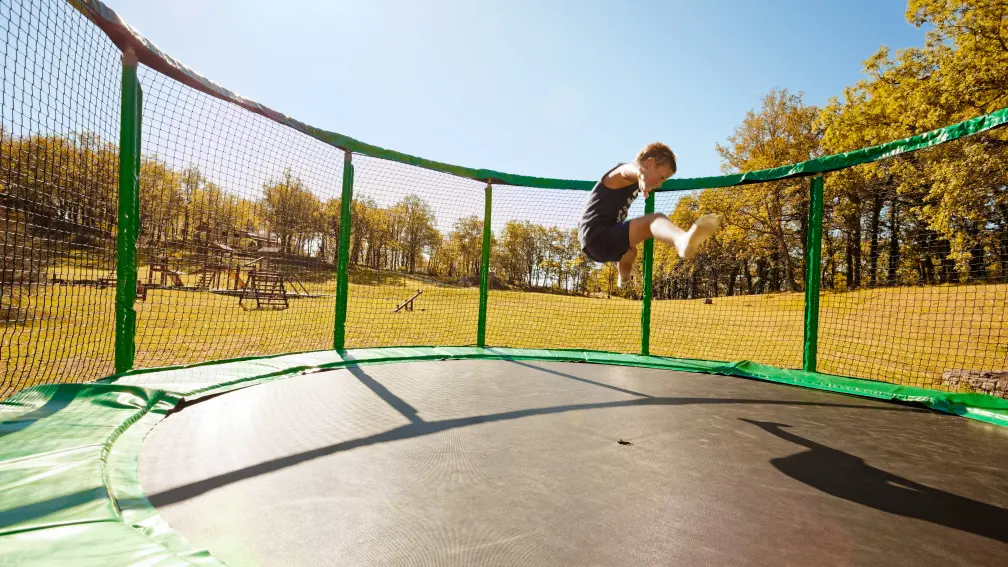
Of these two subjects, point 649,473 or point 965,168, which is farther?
point 965,168

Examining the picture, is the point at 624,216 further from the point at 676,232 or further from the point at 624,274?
the point at 676,232

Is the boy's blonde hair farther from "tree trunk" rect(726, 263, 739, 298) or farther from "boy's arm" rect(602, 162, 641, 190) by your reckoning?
"tree trunk" rect(726, 263, 739, 298)

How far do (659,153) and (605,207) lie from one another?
437 mm

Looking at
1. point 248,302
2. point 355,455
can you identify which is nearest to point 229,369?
point 355,455

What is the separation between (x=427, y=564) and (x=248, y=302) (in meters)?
11.0

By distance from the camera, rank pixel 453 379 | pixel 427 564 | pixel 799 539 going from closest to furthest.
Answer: pixel 427 564 → pixel 799 539 → pixel 453 379

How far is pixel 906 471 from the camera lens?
1362 millimetres

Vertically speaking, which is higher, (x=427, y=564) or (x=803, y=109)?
(x=803, y=109)

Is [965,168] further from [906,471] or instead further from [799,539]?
[799,539]

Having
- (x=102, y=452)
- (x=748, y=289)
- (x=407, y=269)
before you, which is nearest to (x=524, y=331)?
(x=407, y=269)

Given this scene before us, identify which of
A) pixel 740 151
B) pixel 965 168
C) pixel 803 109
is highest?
pixel 803 109

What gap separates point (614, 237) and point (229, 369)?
220 centimetres

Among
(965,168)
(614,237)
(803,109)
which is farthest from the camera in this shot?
(803,109)

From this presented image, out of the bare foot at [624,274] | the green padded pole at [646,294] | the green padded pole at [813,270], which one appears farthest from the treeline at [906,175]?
the bare foot at [624,274]
